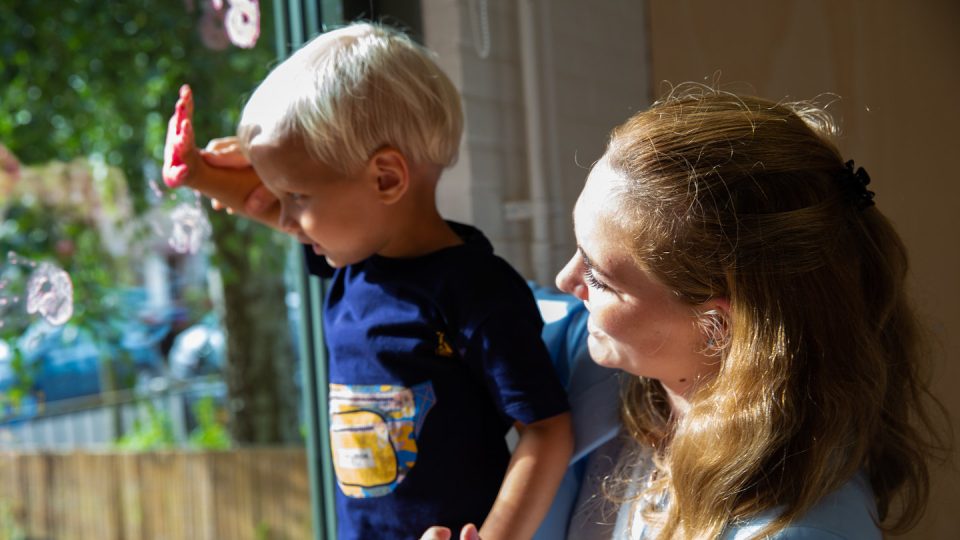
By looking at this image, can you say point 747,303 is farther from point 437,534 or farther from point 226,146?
point 226,146

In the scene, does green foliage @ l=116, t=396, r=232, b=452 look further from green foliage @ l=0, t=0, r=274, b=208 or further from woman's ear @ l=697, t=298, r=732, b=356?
woman's ear @ l=697, t=298, r=732, b=356

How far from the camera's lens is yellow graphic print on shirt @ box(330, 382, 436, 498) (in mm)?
1112

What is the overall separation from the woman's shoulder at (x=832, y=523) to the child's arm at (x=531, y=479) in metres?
0.24

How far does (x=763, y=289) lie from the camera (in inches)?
35.6

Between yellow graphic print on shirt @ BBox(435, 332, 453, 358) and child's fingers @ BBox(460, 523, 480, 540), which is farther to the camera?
yellow graphic print on shirt @ BBox(435, 332, 453, 358)

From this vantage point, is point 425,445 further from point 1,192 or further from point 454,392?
point 1,192

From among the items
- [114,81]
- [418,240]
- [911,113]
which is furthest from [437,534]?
[114,81]

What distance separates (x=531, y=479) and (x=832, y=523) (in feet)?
1.08

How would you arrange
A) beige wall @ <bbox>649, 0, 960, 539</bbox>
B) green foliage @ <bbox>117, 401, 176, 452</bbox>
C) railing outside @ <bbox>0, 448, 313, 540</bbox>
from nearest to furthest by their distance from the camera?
beige wall @ <bbox>649, 0, 960, 539</bbox> < railing outside @ <bbox>0, 448, 313, 540</bbox> < green foliage @ <bbox>117, 401, 176, 452</bbox>

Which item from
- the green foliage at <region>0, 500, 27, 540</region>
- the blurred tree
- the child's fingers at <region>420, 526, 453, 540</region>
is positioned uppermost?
the blurred tree

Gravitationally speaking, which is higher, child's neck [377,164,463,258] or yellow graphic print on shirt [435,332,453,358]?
child's neck [377,164,463,258]

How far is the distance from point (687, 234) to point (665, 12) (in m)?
0.77

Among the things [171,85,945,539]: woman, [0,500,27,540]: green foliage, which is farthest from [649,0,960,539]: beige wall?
[0,500,27,540]: green foliage

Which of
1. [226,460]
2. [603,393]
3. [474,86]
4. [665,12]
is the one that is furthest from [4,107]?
[603,393]
